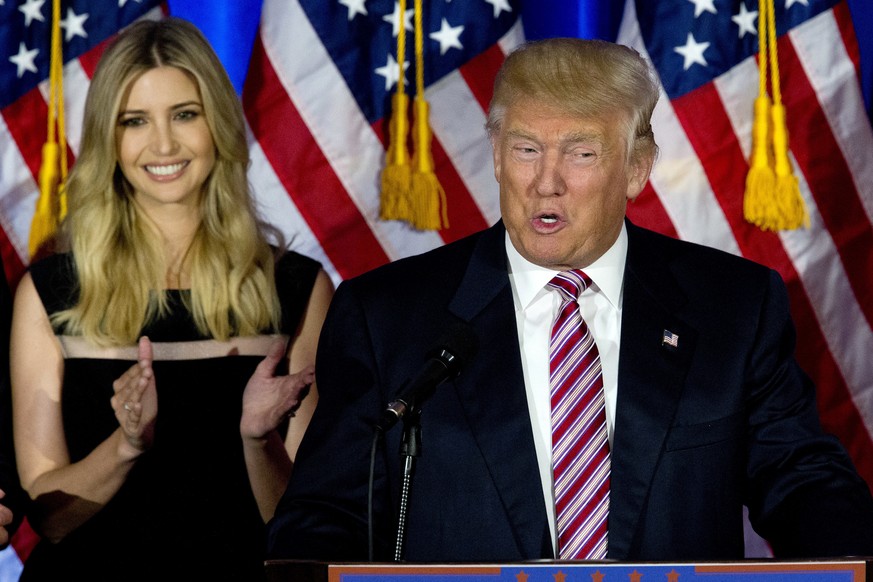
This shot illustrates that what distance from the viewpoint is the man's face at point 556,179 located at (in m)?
1.95

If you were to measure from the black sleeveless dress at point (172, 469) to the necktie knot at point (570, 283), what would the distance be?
955 mm

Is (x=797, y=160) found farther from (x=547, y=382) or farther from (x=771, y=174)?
(x=547, y=382)

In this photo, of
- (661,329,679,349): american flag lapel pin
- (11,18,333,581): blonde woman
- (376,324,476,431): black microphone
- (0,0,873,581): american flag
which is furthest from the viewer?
(0,0,873,581): american flag

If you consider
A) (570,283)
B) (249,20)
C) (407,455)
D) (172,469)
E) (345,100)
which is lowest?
(172,469)

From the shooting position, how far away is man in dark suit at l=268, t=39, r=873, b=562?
1.83 metres

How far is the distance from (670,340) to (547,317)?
196 millimetres

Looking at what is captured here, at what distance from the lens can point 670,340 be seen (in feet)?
6.40

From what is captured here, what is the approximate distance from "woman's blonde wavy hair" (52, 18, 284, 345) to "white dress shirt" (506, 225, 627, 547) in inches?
35.0

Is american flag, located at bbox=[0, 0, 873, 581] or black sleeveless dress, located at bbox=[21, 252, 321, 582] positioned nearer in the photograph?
black sleeveless dress, located at bbox=[21, 252, 321, 582]

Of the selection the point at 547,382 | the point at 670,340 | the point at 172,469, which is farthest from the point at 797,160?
the point at 172,469

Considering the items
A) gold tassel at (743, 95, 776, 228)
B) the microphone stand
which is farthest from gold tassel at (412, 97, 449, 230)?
the microphone stand

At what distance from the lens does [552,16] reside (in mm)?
3242

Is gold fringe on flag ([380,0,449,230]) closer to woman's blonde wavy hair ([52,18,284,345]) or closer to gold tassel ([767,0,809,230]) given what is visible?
woman's blonde wavy hair ([52,18,284,345])

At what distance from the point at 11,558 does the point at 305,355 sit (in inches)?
43.8
